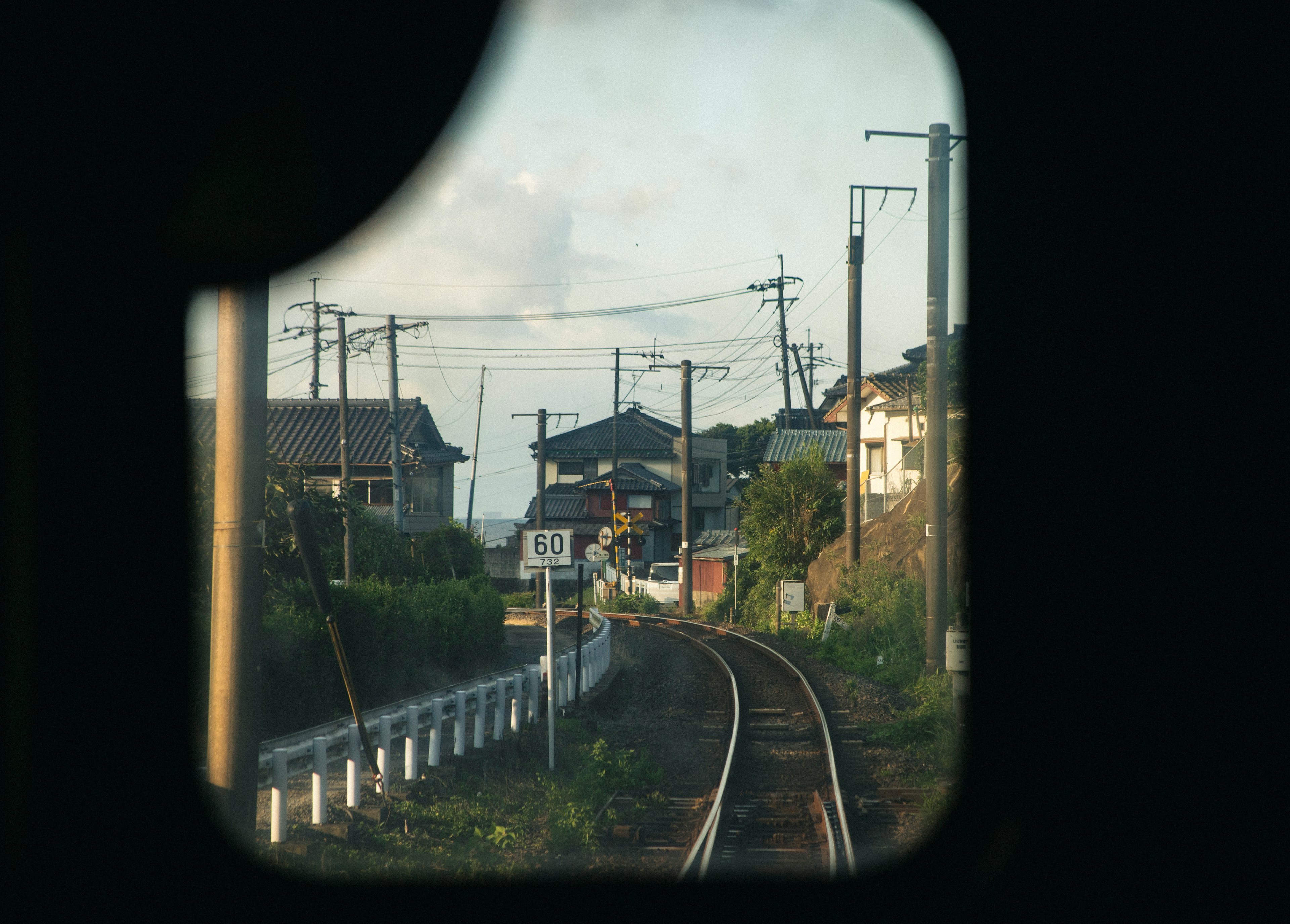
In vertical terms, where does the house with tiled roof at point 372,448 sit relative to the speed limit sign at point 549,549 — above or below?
above

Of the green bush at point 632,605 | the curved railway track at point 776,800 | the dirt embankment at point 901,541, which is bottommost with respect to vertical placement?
the green bush at point 632,605

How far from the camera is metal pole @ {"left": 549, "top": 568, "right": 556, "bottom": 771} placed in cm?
1002

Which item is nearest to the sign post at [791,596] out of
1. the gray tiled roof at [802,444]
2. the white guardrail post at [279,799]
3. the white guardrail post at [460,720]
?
the white guardrail post at [460,720]

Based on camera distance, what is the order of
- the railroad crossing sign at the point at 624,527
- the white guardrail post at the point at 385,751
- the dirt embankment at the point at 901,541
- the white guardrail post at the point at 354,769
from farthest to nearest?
the railroad crossing sign at the point at 624,527 < the dirt embankment at the point at 901,541 < the white guardrail post at the point at 385,751 < the white guardrail post at the point at 354,769

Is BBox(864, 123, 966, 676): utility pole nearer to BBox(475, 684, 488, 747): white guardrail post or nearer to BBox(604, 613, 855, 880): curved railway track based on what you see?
BBox(604, 613, 855, 880): curved railway track

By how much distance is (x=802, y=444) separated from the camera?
5097 cm

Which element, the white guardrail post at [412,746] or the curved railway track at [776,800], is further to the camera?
the white guardrail post at [412,746]

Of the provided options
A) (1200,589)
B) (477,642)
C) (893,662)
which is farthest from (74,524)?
(893,662)

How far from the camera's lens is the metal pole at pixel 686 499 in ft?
101

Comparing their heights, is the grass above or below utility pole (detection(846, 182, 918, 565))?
below

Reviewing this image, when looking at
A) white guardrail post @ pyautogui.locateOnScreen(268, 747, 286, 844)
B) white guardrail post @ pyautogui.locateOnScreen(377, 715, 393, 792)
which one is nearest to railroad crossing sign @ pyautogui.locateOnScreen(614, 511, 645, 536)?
white guardrail post @ pyautogui.locateOnScreen(377, 715, 393, 792)

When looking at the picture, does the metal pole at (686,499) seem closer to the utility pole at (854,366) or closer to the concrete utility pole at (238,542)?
the utility pole at (854,366)

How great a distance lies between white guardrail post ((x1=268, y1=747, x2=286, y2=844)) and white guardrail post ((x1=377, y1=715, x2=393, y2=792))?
3.96 ft

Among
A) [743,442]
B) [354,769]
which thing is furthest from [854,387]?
[743,442]
